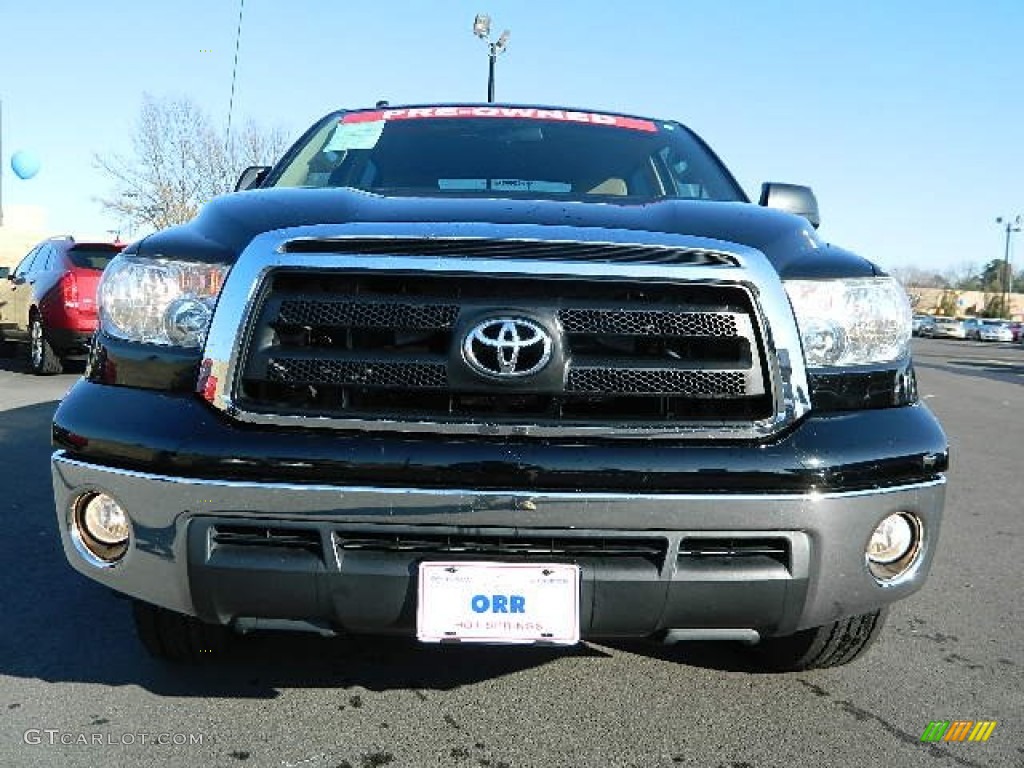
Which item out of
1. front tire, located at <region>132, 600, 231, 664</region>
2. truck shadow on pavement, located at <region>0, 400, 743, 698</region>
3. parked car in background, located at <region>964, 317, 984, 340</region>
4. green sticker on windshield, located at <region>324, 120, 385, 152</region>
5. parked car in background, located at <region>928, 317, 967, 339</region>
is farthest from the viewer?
parked car in background, located at <region>928, 317, 967, 339</region>

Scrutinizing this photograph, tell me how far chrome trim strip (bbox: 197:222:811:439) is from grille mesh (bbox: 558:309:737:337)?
8 cm

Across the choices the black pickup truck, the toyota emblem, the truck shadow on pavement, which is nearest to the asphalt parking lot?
the truck shadow on pavement

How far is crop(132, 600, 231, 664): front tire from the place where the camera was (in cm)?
276

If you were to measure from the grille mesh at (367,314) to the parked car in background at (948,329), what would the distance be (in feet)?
232

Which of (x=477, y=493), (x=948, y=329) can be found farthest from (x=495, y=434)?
(x=948, y=329)

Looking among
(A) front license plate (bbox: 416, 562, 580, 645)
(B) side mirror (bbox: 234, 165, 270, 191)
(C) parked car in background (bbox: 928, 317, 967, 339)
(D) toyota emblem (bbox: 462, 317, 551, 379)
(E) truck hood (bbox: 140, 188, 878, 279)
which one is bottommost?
(C) parked car in background (bbox: 928, 317, 967, 339)

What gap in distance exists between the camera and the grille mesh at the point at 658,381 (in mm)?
2324

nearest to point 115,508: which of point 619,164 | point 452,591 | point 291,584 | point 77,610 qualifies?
point 291,584

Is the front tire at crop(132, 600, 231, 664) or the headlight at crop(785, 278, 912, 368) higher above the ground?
the headlight at crop(785, 278, 912, 368)

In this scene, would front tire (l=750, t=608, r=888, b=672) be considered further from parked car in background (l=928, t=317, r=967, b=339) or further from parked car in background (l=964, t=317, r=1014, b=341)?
parked car in background (l=928, t=317, r=967, b=339)

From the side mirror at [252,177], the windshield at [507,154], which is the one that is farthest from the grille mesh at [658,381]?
the side mirror at [252,177]

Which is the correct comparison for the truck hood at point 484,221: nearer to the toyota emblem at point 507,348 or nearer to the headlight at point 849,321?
the headlight at point 849,321

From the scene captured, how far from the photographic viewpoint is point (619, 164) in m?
4.08

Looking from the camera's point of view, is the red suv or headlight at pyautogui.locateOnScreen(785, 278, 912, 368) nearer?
headlight at pyautogui.locateOnScreen(785, 278, 912, 368)
